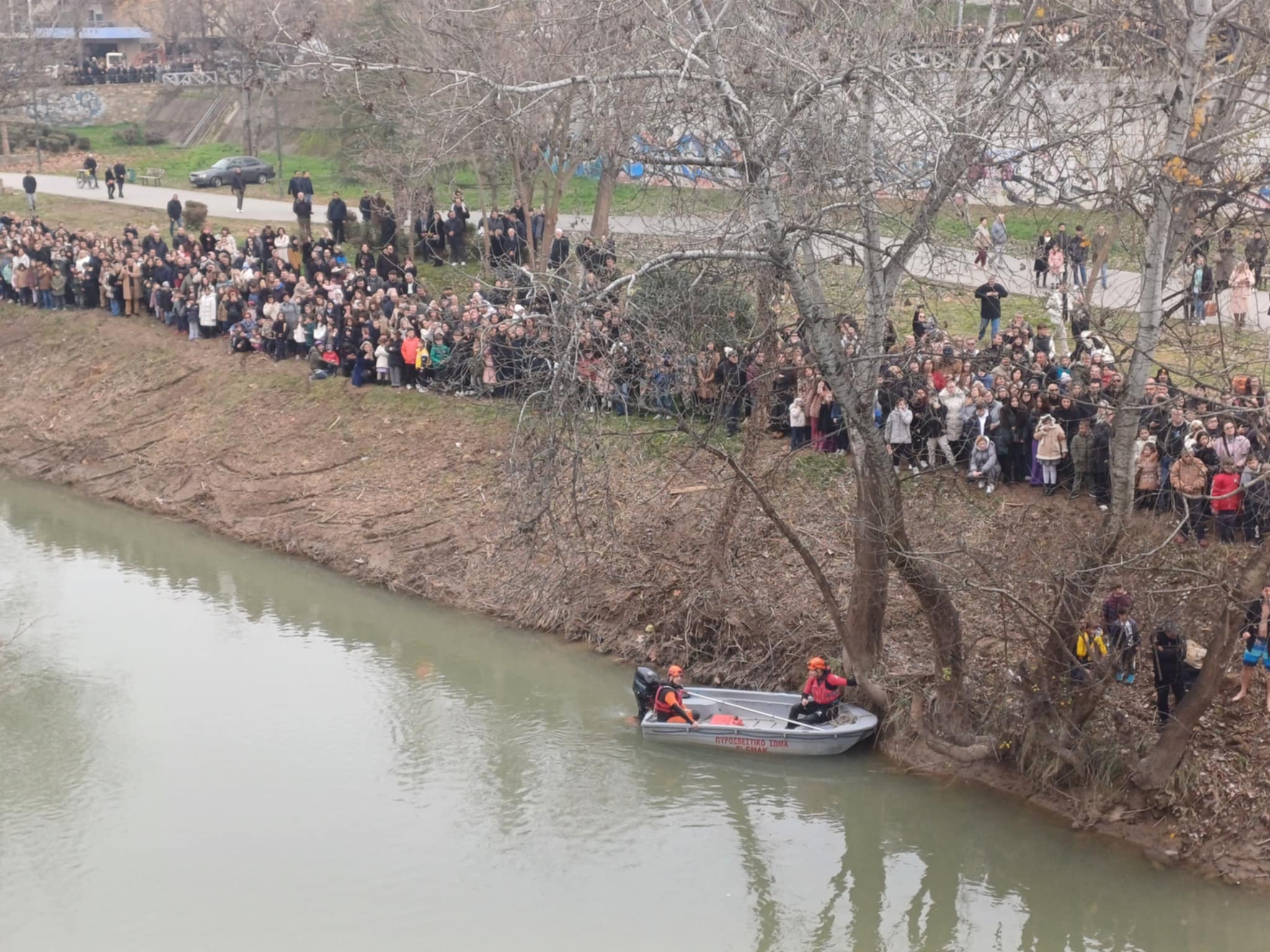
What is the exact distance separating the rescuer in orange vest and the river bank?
4.61 feet

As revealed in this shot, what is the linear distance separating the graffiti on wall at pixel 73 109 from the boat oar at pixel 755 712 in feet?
167

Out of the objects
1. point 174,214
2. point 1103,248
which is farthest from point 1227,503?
point 174,214

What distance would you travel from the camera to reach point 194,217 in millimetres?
38781

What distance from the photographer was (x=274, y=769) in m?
17.3

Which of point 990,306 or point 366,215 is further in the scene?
point 366,215

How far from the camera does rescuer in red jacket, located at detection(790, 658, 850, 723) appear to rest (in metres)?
17.2

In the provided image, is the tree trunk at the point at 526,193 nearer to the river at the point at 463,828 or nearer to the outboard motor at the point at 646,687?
the river at the point at 463,828

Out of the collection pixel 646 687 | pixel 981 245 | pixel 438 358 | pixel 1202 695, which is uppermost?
pixel 981 245

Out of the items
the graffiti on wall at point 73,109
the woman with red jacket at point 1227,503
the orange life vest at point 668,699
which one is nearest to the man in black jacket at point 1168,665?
the woman with red jacket at point 1227,503

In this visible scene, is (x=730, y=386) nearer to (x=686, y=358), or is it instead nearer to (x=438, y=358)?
(x=686, y=358)

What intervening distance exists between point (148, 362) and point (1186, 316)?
22538 mm

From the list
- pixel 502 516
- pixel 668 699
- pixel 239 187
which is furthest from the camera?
pixel 239 187

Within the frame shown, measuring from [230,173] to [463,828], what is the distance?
1398 inches

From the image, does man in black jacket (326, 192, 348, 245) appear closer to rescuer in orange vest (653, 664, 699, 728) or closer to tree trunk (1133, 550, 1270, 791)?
rescuer in orange vest (653, 664, 699, 728)
